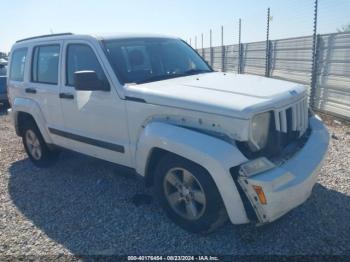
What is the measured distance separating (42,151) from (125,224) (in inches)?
100

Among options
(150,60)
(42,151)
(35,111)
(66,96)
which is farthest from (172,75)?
(42,151)

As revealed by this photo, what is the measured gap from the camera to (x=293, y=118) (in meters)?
3.37

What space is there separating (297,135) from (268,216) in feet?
3.66

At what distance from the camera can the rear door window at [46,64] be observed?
4703 millimetres

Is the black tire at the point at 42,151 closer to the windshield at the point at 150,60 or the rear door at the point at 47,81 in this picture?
the rear door at the point at 47,81

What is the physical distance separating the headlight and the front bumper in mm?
254

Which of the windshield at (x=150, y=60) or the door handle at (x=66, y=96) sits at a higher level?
the windshield at (x=150, y=60)

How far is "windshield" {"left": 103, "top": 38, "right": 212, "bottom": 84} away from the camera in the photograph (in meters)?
3.88

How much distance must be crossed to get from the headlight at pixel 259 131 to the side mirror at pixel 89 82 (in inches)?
66.5

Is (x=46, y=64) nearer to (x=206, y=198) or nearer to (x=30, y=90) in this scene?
(x=30, y=90)

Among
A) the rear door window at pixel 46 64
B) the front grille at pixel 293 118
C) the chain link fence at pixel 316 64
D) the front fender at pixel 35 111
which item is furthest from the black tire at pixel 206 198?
the chain link fence at pixel 316 64

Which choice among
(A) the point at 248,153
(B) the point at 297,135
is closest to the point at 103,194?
(A) the point at 248,153

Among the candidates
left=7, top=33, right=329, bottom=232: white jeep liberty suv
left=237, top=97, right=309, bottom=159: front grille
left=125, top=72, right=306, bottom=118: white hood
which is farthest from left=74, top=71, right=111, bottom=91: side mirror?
left=237, top=97, right=309, bottom=159: front grille

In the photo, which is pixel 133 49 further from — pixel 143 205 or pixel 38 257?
pixel 38 257
